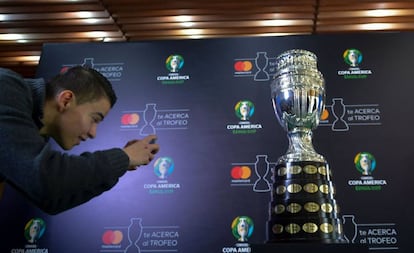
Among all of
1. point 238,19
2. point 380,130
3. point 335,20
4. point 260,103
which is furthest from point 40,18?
point 380,130

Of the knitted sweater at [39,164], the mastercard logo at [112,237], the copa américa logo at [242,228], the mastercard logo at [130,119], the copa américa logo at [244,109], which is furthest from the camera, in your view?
the mastercard logo at [130,119]

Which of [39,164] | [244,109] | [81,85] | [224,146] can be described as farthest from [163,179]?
[39,164]

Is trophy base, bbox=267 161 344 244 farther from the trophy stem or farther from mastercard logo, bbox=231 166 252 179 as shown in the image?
mastercard logo, bbox=231 166 252 179

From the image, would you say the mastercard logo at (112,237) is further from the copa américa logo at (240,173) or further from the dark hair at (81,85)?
the dark hair at (81,85)

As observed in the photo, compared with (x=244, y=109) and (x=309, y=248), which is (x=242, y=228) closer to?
(x=244, y=109)

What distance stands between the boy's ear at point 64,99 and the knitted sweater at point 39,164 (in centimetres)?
12

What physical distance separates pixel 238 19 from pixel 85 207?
268cm

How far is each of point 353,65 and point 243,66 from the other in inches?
31.0

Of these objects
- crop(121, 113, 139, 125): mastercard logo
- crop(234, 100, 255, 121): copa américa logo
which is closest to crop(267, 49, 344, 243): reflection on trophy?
crop(234, 100, 255, 121): copa américa logo

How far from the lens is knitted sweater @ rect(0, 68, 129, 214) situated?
44.4 inches

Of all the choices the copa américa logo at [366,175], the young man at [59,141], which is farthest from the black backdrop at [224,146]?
the young man at [59,141]

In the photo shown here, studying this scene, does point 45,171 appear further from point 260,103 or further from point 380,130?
point 380,130

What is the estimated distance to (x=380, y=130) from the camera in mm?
2734

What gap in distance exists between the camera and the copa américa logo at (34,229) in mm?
2684
